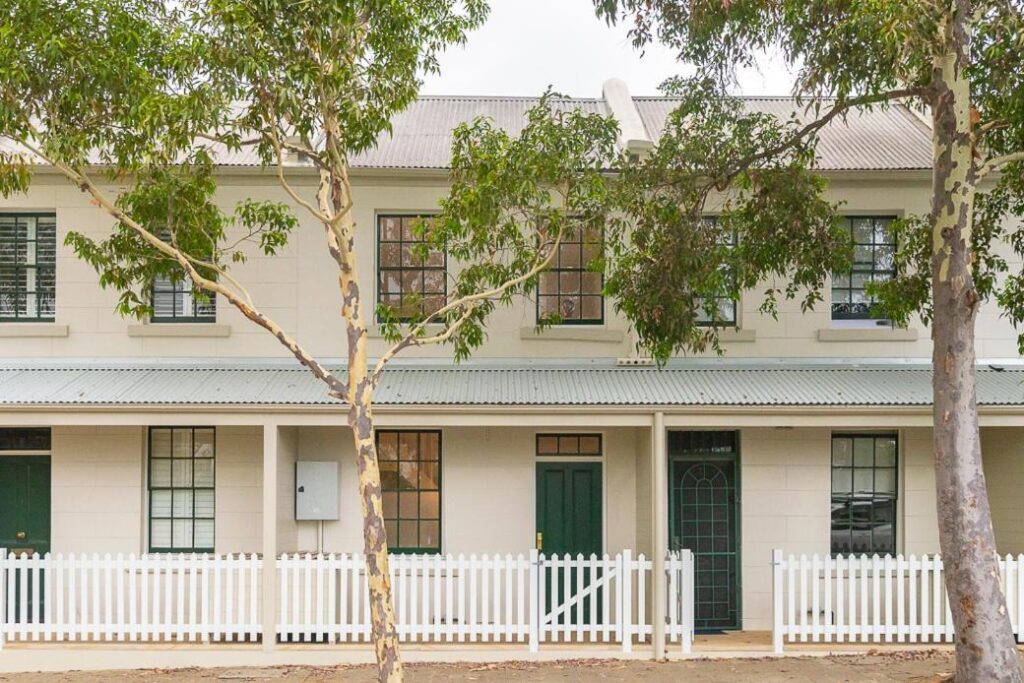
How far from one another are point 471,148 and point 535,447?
4.87 meters

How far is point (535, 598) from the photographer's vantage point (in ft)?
38.3

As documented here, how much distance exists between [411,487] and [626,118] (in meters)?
5.95

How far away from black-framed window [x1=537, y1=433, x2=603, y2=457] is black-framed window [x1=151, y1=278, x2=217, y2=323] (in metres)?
4.62

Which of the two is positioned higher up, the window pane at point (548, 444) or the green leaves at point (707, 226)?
the green leaves at point (707, 226)

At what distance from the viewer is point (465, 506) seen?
44.8ft

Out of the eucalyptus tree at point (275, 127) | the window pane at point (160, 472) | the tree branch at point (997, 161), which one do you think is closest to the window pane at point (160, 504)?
the window pane at point (160, 472)

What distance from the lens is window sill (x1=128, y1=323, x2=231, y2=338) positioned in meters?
13.4

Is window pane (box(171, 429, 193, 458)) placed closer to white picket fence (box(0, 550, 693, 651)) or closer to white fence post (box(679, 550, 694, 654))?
white picket fence (box(0, 550, 693, 651))

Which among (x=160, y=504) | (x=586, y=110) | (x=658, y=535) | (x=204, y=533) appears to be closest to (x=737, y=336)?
(x=658, y=535)

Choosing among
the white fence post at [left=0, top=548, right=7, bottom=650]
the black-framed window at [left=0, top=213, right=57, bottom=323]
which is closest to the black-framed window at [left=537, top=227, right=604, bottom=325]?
the black-framed window at [left=0, top=213, right=57, bottom=323]

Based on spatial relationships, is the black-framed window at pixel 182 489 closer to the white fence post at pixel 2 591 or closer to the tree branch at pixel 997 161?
the white fence post at pixel 2 591

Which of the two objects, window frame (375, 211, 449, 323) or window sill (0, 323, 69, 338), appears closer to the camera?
window sill (0, 323, 69, 338)

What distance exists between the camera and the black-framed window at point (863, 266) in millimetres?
13820

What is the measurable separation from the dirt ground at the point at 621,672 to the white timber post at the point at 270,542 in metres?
0.45
